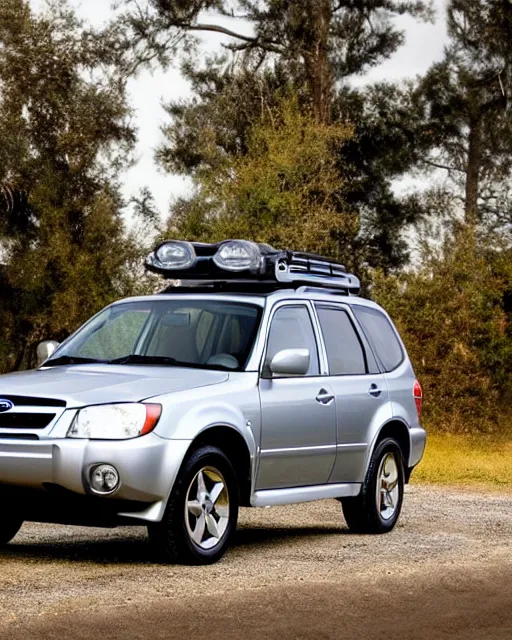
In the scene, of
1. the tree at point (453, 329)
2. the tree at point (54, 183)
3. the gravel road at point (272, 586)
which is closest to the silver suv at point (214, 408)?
the gravel road at point (272, 586)

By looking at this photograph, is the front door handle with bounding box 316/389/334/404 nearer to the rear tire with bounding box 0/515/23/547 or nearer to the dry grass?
the rear tire with bounding box 0/515/23/547

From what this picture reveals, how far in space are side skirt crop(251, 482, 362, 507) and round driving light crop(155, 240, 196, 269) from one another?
6.09 feet

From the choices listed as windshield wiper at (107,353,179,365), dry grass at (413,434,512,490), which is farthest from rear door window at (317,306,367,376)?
dry grass at (413,434,512,490)

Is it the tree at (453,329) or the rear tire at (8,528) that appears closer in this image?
the rear tire at (8,528)

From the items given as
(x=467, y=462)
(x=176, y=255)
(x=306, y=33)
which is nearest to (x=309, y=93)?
(x=306, y=33)

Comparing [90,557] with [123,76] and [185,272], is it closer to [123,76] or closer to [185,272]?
[185,272]

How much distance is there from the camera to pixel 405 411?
11.8 meters

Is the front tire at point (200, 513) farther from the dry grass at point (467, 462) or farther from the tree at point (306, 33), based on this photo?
the tree at point (306, 33)

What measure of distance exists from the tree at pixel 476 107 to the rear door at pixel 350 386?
2769 cm

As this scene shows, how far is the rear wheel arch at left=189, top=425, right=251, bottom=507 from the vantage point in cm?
914

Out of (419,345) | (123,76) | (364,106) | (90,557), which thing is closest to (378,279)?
(419,345)

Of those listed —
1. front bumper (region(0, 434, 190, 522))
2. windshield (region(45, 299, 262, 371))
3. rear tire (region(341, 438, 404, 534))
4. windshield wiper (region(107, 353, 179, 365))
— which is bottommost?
rear tire (region(341, 438, 404, 534))

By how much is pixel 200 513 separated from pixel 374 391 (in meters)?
2.77

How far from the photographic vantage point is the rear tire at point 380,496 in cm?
1112
